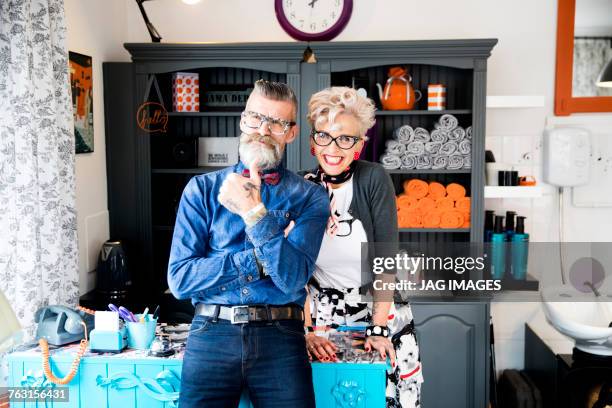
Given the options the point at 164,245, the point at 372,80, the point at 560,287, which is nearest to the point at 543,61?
the point at 372,80

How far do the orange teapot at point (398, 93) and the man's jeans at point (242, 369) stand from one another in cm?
224

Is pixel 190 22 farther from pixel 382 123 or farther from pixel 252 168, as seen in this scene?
pixel 252 168

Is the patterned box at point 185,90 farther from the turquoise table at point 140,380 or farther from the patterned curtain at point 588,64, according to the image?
the patterned curtain at point 588,64

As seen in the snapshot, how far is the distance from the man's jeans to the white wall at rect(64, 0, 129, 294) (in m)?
1.84

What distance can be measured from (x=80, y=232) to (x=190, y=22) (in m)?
1.49

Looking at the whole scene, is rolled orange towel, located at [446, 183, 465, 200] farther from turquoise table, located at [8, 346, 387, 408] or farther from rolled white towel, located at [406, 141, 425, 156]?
turquoise table, located at [8, 346, 387, 408]

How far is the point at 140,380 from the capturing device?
181 cm

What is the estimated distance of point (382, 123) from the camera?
3832 mm

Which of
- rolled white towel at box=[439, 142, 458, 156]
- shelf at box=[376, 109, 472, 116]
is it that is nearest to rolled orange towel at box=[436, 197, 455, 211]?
rolled white towel at box=[439, 142, 458, 156]

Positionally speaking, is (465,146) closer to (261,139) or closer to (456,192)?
(456,192)

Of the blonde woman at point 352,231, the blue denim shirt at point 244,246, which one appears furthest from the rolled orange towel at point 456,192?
the blue denim shirt at point 244,246

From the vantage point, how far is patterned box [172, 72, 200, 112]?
3.64m

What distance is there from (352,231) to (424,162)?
1.59 m

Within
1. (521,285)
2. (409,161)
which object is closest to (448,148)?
(409,161)
